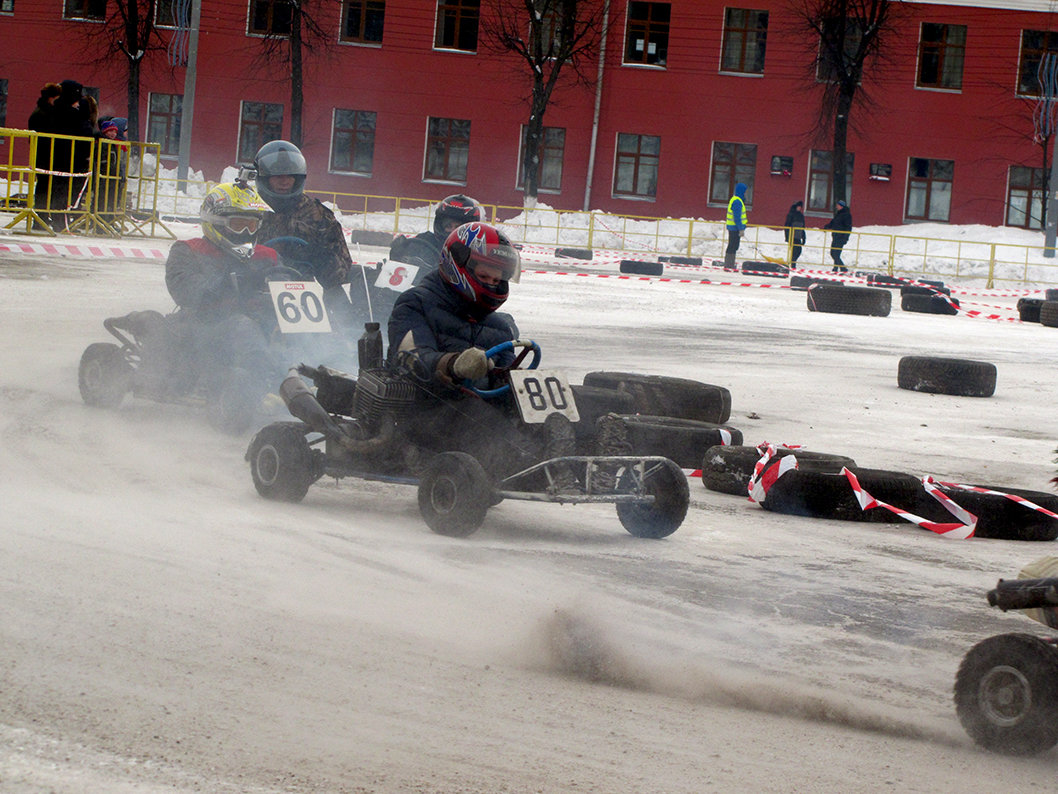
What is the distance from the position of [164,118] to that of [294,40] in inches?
222

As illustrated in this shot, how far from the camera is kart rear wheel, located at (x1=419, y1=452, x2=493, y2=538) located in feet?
17.0

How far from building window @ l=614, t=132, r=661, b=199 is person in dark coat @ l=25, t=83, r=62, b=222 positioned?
20.7 metres

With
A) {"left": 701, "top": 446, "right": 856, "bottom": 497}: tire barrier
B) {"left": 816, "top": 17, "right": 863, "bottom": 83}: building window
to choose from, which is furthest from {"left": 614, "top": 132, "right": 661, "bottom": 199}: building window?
{"left": 701, "top": 446, "right": 856, "bottom": 497}: tire barrier

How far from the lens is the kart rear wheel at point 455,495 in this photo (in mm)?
5168

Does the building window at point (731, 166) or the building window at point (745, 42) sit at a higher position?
the building window at point (745, 42)

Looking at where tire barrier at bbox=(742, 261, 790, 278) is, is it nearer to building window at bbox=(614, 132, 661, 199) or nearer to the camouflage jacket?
building window at bbox=(614, 132, 661, 199)

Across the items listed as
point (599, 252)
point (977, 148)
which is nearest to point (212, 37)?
point (599, 252)

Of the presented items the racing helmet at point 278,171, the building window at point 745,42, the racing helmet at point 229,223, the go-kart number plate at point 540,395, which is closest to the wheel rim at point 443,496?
the go-kart number plate at point 540,395

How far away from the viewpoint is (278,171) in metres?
8.59

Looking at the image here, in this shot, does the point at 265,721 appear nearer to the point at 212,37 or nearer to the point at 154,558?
the point at 154,558

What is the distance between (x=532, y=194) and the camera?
1447 inches

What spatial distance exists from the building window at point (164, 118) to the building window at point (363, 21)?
217 inches

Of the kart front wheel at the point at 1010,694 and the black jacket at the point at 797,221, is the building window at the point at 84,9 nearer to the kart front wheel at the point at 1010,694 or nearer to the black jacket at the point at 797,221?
the black jacket at the point at 797,221

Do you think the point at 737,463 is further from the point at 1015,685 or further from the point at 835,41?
the point at 835,41
